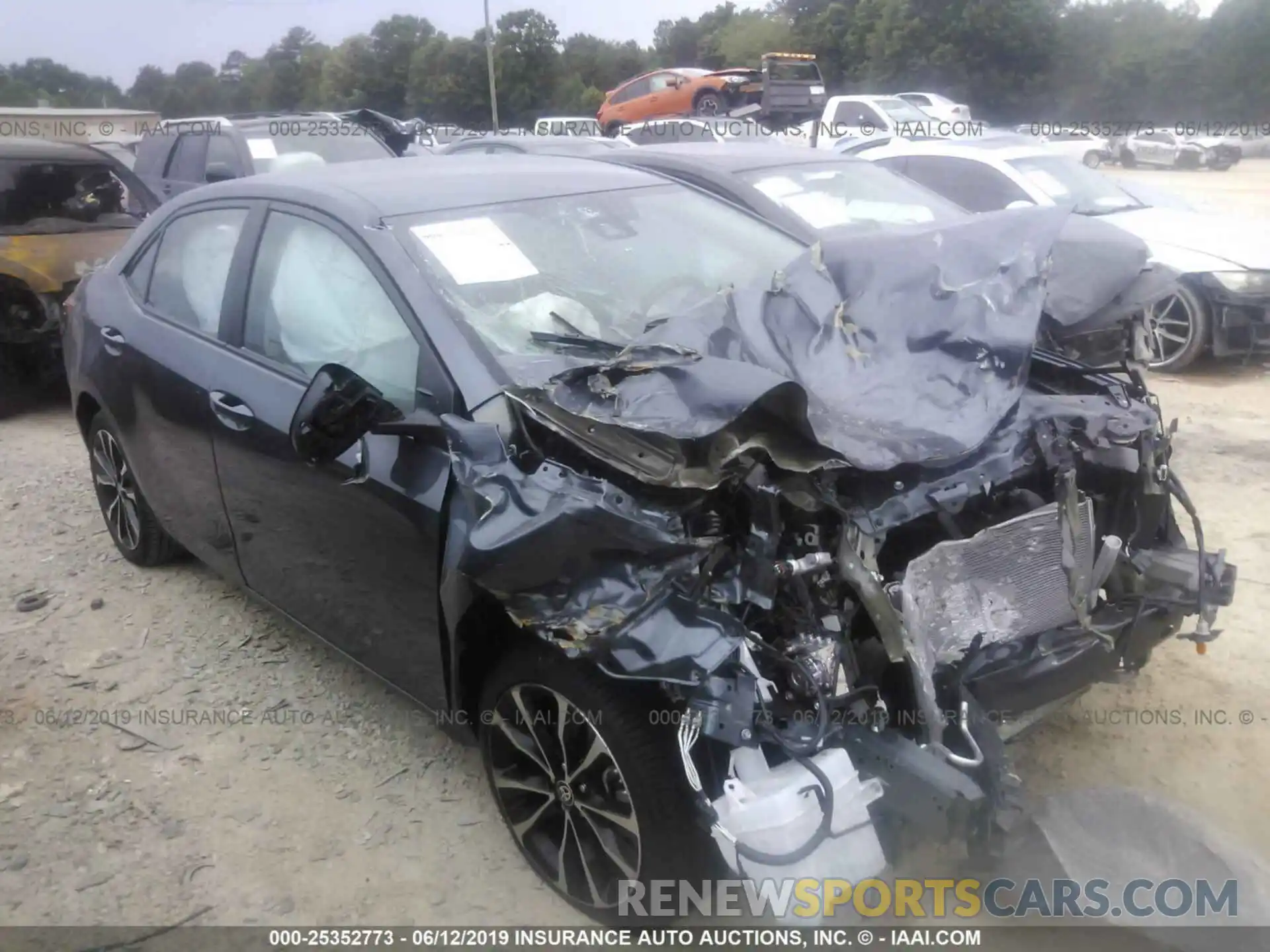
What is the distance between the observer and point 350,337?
118 inches

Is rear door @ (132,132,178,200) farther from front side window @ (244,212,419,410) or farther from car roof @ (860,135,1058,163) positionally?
front side window @ (244,212,419,410)

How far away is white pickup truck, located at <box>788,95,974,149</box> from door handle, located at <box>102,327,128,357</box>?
1248 cm

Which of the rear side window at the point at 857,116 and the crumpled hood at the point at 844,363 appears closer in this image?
the crumpled hood at the point at 844,363

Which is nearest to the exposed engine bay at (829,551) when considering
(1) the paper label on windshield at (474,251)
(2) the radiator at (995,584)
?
(2) the radiator at (995,584)

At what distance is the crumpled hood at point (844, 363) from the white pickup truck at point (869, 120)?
12.7 meters

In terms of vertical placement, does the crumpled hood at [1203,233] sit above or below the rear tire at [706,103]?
below

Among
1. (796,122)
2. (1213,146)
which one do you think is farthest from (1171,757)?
(1213,146)

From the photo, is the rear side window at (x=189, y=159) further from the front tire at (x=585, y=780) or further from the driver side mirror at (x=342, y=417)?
the front tire at (x=585, y=780)

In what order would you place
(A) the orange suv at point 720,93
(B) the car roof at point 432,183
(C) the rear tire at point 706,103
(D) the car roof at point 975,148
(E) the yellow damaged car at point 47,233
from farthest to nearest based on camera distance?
(C) the rear tire at point 706,103 → (A) the orange suv at point 720,93 → (D) the car roof at point 975,148 → (E) the yellow damaged car at point 47,233 → (B) the car roof at point 432,183

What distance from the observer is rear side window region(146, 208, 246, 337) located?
353 centimetres

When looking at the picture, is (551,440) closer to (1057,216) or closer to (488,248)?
(488,248)

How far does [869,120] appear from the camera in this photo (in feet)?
61.6

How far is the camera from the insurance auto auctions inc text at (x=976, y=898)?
241 cm

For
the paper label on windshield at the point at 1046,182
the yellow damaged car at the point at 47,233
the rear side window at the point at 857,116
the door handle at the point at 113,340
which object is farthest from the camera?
the rear side window at the point at 857,116
